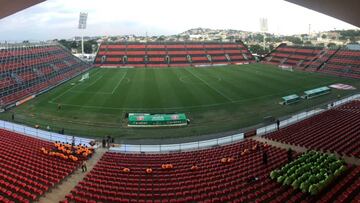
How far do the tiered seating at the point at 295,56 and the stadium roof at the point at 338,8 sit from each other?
3217 inches

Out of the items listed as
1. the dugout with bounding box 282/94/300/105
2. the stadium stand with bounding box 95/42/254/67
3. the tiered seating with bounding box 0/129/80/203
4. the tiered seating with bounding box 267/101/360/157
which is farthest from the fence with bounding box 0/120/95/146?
the stadium stand with bounding box 95/42/254/67

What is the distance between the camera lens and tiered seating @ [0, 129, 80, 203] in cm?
1528

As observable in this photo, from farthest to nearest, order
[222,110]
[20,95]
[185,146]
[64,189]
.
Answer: [20,95]
[222,110]
[185,146]
[64,189]

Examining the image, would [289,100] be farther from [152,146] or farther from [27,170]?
[27,170]

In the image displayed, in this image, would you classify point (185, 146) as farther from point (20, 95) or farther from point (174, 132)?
point (20, 95)

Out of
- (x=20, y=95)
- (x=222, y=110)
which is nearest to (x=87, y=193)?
(x=222, y=110)

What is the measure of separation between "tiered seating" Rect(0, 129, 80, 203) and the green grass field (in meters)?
7.27

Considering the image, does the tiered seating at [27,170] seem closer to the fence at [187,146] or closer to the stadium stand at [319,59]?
the fence at [187,146]

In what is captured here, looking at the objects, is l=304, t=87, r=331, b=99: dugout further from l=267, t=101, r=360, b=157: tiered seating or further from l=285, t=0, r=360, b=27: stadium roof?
l=285, t=0, r=360, b=27: stadium roof

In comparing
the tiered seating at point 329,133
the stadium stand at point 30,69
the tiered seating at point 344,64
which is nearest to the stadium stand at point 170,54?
the stadium stand at point 30,69

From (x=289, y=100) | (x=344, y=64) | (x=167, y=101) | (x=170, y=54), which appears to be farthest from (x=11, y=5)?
(x=170, y=54)

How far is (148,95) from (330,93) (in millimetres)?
27176

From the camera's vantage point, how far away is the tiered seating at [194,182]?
47.4 ft

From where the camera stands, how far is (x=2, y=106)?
129ft
